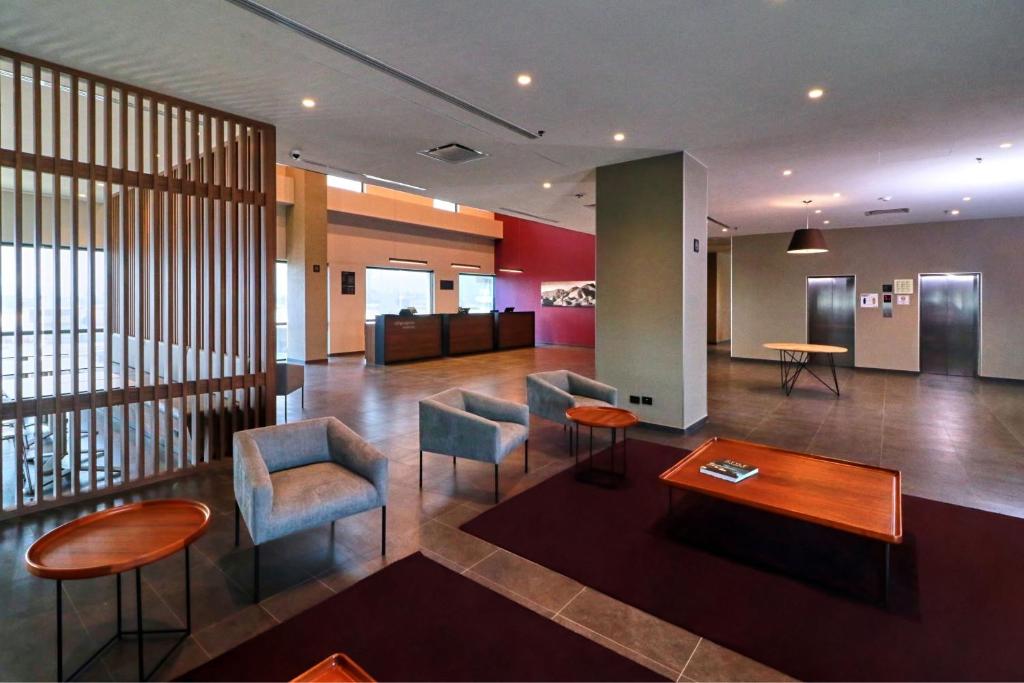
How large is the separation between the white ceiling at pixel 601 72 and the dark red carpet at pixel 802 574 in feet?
10.7

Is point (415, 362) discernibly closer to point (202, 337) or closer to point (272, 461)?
point (202, 337)

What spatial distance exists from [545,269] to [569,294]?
1.30 m

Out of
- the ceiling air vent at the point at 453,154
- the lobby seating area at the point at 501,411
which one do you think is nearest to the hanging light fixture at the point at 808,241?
the lobby seating area at the point at 501,411

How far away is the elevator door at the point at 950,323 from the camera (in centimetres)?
957

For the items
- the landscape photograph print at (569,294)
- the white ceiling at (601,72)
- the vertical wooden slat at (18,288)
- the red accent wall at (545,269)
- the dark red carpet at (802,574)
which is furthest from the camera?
the red accent wall at (545,269)

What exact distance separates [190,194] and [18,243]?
1.23m

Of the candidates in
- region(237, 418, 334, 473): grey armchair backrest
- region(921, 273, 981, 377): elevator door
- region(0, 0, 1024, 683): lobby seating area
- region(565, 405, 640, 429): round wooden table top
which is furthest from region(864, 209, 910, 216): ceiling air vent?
region(237, 418, 334, 473): grey armchair backrest

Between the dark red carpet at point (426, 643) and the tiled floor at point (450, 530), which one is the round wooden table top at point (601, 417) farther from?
the dark red carpet at point (426, 643)

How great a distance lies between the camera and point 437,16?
292 centimetres

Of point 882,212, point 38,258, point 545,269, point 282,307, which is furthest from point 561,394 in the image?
point 545,269

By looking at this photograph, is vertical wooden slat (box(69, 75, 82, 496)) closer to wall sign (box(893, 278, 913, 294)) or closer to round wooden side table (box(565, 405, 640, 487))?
round wooden side table (box(565, 405, 640, 487))

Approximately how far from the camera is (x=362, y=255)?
13.2 meters

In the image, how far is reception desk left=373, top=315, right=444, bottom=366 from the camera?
11258mm

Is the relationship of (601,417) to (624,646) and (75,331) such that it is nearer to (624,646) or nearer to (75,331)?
(624,646)
